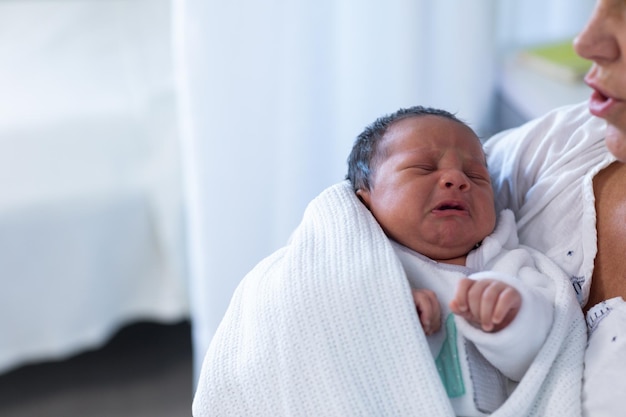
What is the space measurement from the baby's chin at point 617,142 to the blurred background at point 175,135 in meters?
0.73

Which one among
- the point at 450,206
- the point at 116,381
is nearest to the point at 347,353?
the point at 450,206

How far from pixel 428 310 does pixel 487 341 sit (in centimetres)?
7

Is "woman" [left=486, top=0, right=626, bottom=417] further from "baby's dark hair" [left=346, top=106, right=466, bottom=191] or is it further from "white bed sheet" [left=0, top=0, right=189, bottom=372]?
"white bed sheet" [left=0, top=0, right=189, bottom=372]

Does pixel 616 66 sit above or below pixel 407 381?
above

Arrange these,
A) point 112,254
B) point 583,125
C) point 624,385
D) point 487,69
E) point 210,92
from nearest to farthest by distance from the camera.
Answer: point 624,385
point 583,125
point 210,92
point 487,69
point 112,254

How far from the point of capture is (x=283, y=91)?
1803 mm

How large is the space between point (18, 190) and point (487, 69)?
46.2 inches

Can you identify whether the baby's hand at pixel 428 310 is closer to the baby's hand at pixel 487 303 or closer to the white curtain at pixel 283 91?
the baby's hand at pixel 487 303

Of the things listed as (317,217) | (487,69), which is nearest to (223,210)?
(487,69)

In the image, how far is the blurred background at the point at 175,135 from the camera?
1784mm

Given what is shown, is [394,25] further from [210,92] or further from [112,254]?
[112,254]

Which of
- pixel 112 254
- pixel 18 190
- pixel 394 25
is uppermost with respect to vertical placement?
pixel 394 25

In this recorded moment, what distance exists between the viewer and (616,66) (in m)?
0.90

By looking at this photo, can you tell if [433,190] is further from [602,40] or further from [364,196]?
[602,40]
